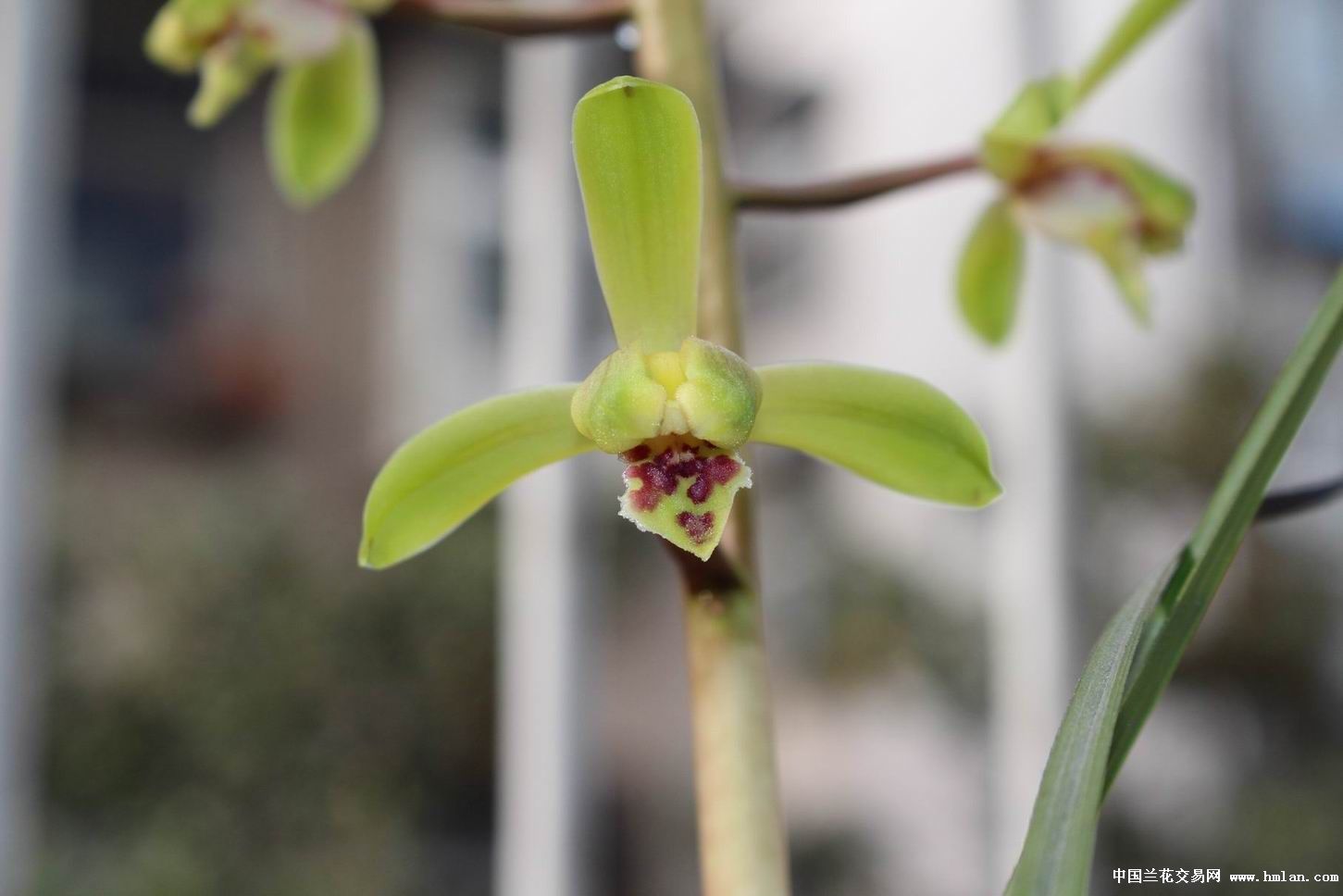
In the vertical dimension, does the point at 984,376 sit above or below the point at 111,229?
below

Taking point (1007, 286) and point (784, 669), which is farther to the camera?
point (784, 669)

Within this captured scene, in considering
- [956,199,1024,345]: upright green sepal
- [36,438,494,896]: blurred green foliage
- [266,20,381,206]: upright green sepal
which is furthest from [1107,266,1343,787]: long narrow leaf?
[36,438,494,896]: blurred green foliage

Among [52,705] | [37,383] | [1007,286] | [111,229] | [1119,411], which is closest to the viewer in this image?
[1007,286]

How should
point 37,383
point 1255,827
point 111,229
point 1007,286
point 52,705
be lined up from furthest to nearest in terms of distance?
point 111,229 → point 52,705 → point 37,383 → point 1255,827 → point 1007,286

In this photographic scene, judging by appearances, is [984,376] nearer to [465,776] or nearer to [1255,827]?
[1255,827]

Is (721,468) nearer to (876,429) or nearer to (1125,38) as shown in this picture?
(876,429)

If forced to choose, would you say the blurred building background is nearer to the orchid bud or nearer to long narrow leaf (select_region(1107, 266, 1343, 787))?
the orchid bud

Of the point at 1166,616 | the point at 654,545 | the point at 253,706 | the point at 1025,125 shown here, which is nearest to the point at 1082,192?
the point at 1025,125

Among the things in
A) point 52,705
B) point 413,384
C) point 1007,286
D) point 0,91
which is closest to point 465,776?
point 52,705
